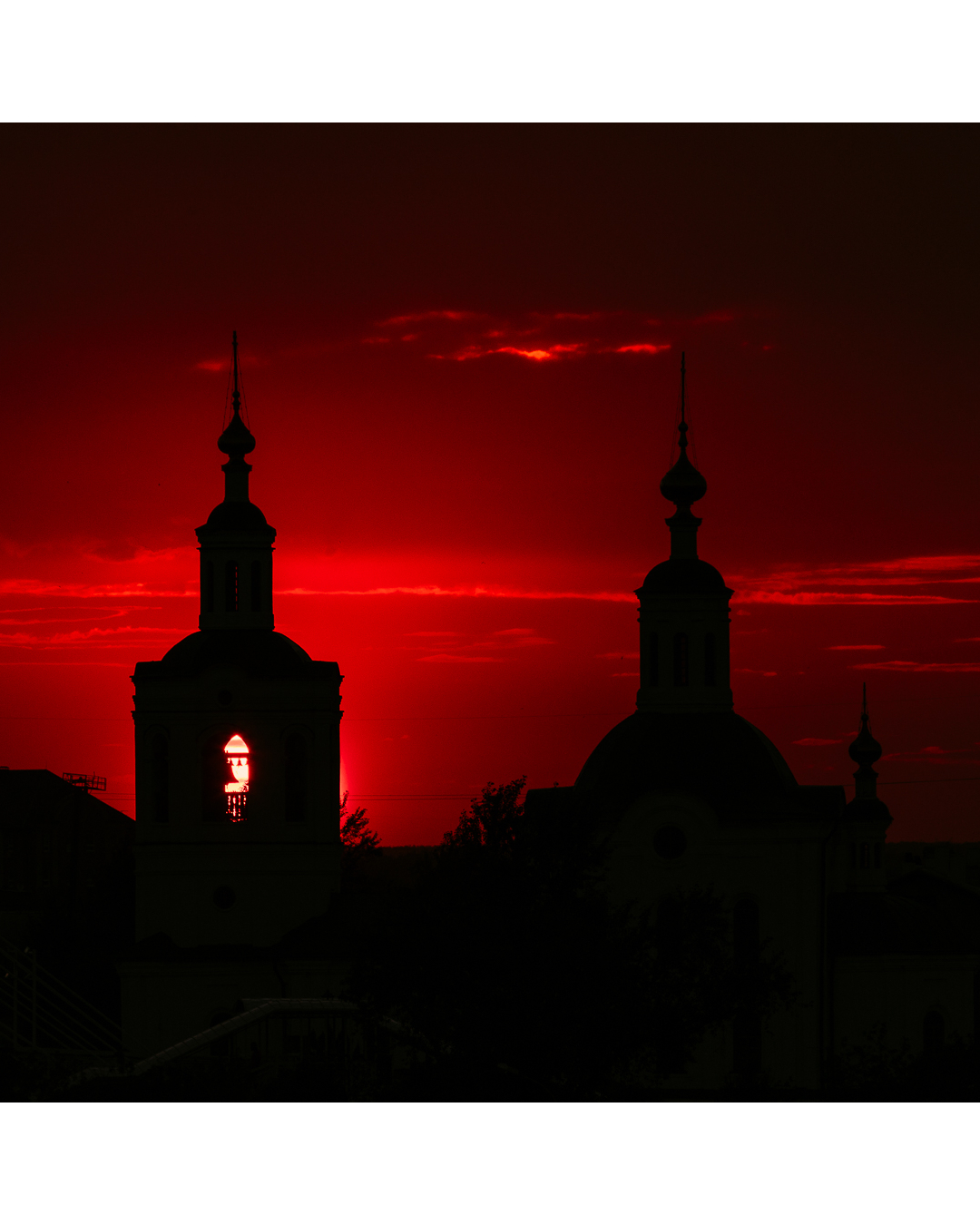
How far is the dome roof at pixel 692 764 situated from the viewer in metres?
45.7

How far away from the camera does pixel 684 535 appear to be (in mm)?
49125

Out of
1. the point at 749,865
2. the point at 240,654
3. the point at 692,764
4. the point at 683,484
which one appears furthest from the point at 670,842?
the point at 240,654

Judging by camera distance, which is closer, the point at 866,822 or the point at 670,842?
the point at 670,842

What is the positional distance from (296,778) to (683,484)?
11.1 meters

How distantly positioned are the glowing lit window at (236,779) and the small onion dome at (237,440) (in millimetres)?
5703

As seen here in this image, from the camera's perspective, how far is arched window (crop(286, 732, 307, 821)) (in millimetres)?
43938

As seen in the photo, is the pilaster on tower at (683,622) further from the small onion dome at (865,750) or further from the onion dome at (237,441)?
the onion dome at (237,441)

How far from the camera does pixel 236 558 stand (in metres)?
45.0

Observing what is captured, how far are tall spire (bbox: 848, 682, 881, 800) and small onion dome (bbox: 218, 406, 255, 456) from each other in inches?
615

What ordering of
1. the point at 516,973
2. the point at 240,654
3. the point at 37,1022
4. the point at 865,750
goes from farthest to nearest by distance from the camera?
1. the point at 865,750
2. the point at 240,654
3. the point at 37,1022
4. the point at 516,973

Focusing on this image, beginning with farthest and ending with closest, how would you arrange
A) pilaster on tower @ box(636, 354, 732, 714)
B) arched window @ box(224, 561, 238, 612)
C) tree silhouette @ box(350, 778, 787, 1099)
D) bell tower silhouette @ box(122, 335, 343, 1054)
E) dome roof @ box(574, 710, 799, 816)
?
pilaster on tower @ box(636, 354, 732, 714)
dome roof @ box(574, 710, 799, 816)
arched window @ box(224, 561, 238, 612)
bell tower silhouette @ box(122, 335, 343, 1054)
tree silhouette @ box(350, 778, 787, 1099)

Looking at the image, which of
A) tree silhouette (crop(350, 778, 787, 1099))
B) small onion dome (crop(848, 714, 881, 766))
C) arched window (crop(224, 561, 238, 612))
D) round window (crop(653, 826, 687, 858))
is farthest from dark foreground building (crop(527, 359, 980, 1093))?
tree silhouette (crop(350, 778, 787, 1099))

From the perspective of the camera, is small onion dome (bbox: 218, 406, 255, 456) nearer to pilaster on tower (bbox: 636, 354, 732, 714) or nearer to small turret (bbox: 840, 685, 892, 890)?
pilaster on tower (bbox: 636, 354, 732, 714)

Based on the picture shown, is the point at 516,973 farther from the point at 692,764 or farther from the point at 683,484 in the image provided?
the point at 683,484
